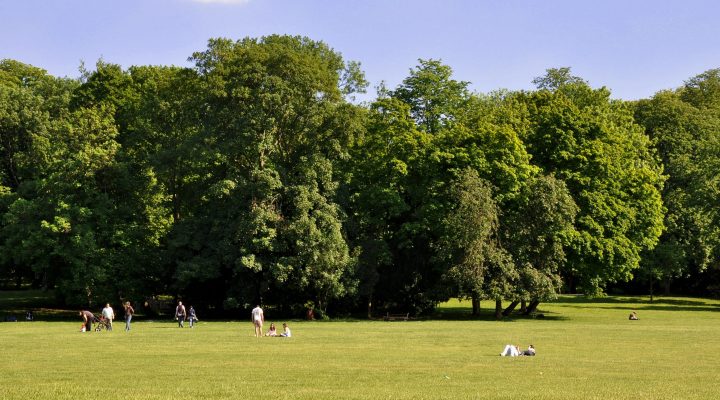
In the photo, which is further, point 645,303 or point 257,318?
point 645,303

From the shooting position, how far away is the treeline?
58375 millimetres

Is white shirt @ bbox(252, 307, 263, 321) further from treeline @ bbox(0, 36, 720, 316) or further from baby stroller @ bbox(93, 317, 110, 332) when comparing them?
treeline @ bbox(0, 36, 720, 316)

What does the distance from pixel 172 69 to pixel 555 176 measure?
1487 inches

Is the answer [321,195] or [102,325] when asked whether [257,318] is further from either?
[321,195]

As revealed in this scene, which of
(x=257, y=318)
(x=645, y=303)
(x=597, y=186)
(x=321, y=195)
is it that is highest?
(x=597, y=186)

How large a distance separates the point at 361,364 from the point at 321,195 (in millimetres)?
35977

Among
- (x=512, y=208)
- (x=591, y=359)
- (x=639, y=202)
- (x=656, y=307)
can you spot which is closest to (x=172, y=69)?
(x=512, y=208)

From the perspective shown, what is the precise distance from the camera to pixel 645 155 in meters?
75.0

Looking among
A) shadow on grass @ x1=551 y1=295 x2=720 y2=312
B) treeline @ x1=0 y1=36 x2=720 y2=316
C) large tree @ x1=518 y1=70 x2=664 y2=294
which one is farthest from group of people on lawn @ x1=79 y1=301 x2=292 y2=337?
shadow on grass @ x1=551 y1=295 x2=720 y2=312

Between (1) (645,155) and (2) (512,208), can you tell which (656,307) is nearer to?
(1) (645,155)

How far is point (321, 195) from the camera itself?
202 feet

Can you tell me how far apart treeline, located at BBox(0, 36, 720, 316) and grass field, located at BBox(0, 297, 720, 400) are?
13.5 metres

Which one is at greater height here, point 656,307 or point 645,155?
point 645,155

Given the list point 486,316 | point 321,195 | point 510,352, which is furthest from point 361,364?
point 486,316
